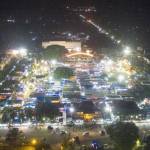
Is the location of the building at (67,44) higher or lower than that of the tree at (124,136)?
higher

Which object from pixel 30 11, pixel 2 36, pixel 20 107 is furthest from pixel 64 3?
pixel 20 107

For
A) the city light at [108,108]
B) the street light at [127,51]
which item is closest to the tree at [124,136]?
the city light at [108,108]

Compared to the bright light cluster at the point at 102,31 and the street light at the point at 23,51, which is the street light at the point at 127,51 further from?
the street light at the point at 23,51

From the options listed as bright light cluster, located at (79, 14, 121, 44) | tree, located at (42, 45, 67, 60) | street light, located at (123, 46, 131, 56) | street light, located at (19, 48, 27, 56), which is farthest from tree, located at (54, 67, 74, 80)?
bright light cluster, located at (79, 14, 121, 44)

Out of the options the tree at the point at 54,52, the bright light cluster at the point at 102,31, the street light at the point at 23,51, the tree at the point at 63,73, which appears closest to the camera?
the tree at the point at 63,73

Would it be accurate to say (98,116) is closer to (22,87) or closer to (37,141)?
(37,141)

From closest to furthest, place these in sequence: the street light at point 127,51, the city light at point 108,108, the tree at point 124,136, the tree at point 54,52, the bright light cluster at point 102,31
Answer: the tree at point 124,136 → the city light at point 108,108 → the tree at point 54,52 → the street light at point 127,51 → the bright light cluster at point 102,31

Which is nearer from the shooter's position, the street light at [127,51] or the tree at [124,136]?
the tree at [124,136]

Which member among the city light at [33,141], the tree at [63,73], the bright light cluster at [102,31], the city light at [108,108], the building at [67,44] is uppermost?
the bright light cluster at [102,31]
